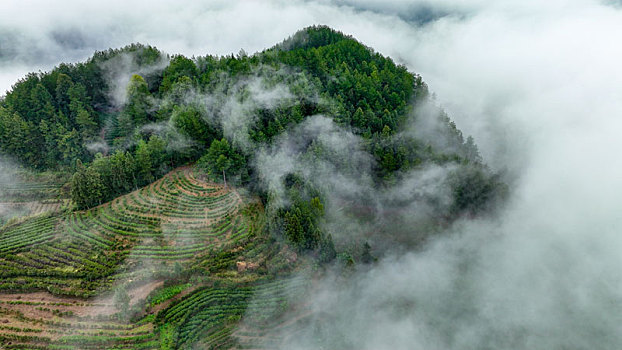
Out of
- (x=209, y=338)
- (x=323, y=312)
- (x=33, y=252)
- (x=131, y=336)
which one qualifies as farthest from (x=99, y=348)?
(x=323, y=312)

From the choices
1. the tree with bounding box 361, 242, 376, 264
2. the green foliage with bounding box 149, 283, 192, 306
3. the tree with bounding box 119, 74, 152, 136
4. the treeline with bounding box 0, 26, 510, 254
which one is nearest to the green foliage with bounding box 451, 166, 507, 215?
the treeline with bounding box 0, 26, 510, 254

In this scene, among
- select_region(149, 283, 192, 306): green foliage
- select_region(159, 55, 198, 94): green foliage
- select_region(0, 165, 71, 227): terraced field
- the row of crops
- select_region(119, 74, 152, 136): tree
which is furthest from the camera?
select_region(159, 55, 198, 94): green foliage

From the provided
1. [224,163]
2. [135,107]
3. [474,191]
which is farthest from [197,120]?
[474,191]

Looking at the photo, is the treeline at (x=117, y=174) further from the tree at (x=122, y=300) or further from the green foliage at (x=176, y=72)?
the tree at (x=122, y=300)

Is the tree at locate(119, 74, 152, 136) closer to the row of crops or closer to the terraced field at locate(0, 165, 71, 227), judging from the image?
the terraced field at locate(0, 165, 71, 227)

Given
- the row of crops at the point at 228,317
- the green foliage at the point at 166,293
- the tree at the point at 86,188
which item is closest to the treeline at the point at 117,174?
the tree at the point at 86,188

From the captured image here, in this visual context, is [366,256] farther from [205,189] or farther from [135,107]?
[135,107]
